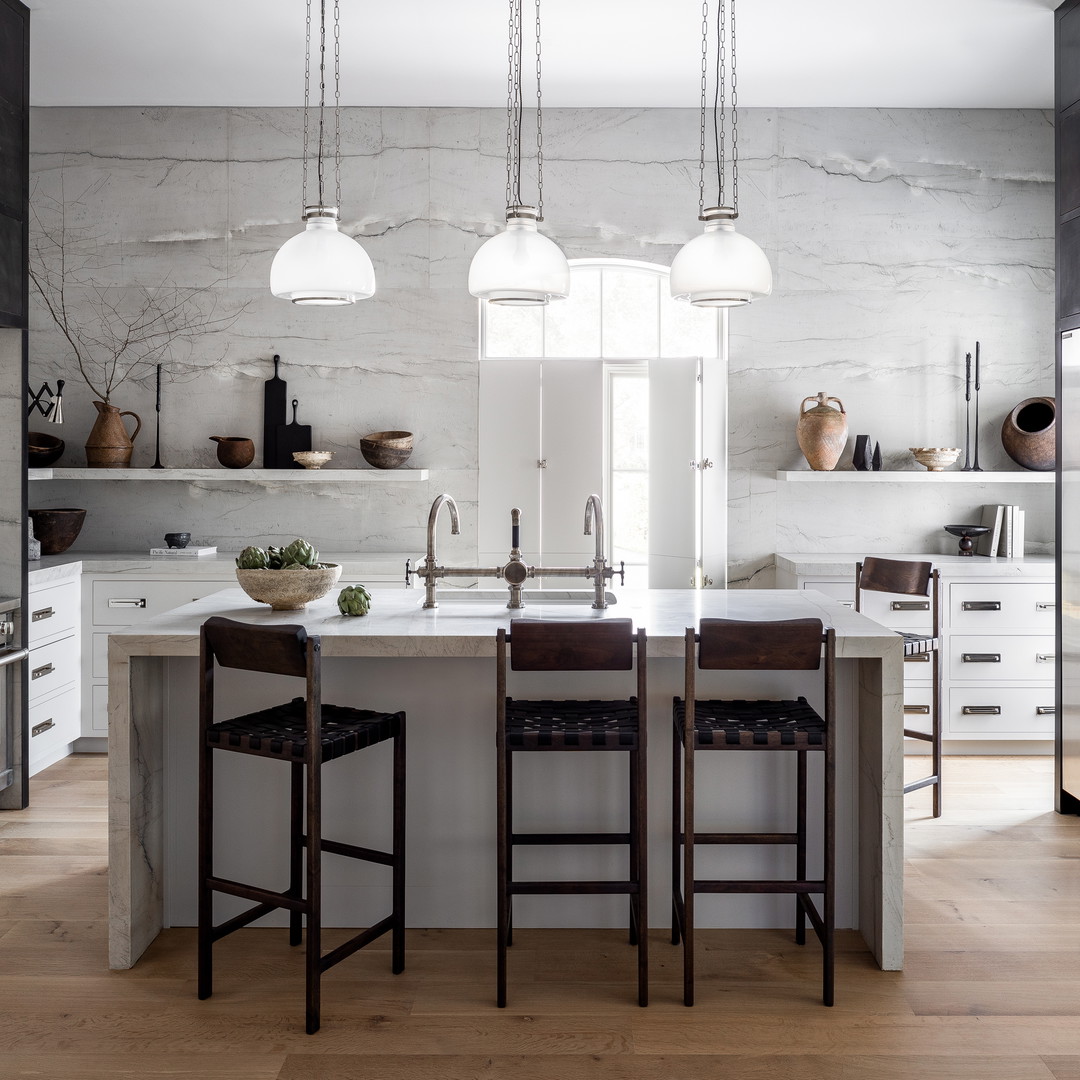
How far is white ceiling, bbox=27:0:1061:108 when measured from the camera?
423 centimetres

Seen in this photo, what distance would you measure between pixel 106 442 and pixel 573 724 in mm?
3583

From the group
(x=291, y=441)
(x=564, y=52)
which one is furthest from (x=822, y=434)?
(x=291, y=441)

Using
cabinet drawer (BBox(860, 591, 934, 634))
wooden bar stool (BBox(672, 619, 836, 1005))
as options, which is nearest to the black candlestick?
cabinet drawer (BBox(860, 591, 934, 634))

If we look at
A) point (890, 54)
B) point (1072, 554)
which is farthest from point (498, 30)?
point (1072, 554)

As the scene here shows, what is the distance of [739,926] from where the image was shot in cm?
303

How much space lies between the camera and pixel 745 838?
9.14 feet

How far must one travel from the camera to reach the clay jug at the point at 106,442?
17.2 ft

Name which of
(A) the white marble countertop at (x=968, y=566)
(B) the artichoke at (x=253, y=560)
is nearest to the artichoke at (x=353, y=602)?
(B) the artichoke at (x=253, y=560)

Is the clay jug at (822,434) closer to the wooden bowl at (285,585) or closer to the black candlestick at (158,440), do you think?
the wooden bowl at (285,585)

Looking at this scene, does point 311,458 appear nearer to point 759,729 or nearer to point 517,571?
point 517,571

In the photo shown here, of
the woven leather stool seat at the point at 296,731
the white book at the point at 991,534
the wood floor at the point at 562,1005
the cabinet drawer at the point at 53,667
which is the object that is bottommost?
the wood floor at the point at 562,1005

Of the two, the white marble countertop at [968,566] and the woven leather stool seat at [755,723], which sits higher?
the white marble countertop at [968,566]

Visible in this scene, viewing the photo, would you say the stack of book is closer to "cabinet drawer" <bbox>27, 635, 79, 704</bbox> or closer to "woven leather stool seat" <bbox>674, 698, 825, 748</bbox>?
"woven leather stool seat" <bbox>674, 698, 825, 748</bbox>

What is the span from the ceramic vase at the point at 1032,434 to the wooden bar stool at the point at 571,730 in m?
3.47
